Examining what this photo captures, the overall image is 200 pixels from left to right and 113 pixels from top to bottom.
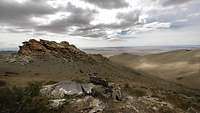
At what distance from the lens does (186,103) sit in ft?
274

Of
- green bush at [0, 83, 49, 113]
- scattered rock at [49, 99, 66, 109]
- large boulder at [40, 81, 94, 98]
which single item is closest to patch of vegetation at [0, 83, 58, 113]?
green bush at [0, 83, 49, 113]

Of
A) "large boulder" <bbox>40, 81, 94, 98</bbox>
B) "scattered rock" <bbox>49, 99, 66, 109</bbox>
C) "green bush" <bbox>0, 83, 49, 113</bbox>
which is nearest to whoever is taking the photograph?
"green bush" <bbox>0, 83, 49, 113</bbox>

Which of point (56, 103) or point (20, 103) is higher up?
point (20, 103)

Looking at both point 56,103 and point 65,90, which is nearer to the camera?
point 56,103

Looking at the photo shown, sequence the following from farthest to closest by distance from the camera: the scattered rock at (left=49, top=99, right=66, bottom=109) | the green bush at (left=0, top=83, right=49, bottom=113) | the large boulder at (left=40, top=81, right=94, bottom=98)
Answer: the large boulder at (left=40, top=81, right=94, bottom=98), the scattered rock at (left=49, top=99, right=66, bottom=109), the green bush at (left=0, top=83, right=49, bottom=113)

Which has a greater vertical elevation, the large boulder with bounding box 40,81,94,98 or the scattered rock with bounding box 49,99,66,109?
the large boulder with bounding box 40,81,94,98

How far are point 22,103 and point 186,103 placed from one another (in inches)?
1990

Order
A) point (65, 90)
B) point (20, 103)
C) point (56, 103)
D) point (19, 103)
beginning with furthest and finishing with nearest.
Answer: point (65, 90) → point (56, 103) → point (20, 103) → point (19, 103)

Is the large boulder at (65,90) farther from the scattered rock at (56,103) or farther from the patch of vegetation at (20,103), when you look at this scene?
the patch of vegetation at (20,103)

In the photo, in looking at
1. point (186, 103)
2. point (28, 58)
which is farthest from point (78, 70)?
point (186, 103)

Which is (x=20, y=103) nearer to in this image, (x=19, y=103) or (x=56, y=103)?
(x=19, y=103)

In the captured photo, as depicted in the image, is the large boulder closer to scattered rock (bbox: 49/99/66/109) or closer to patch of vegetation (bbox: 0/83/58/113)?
scattered rock (bbox: 49/99/66/109)

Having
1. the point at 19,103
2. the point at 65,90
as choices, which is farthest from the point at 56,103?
the point at 19,103

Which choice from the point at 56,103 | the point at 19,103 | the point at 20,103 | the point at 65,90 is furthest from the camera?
the point at 65,90
